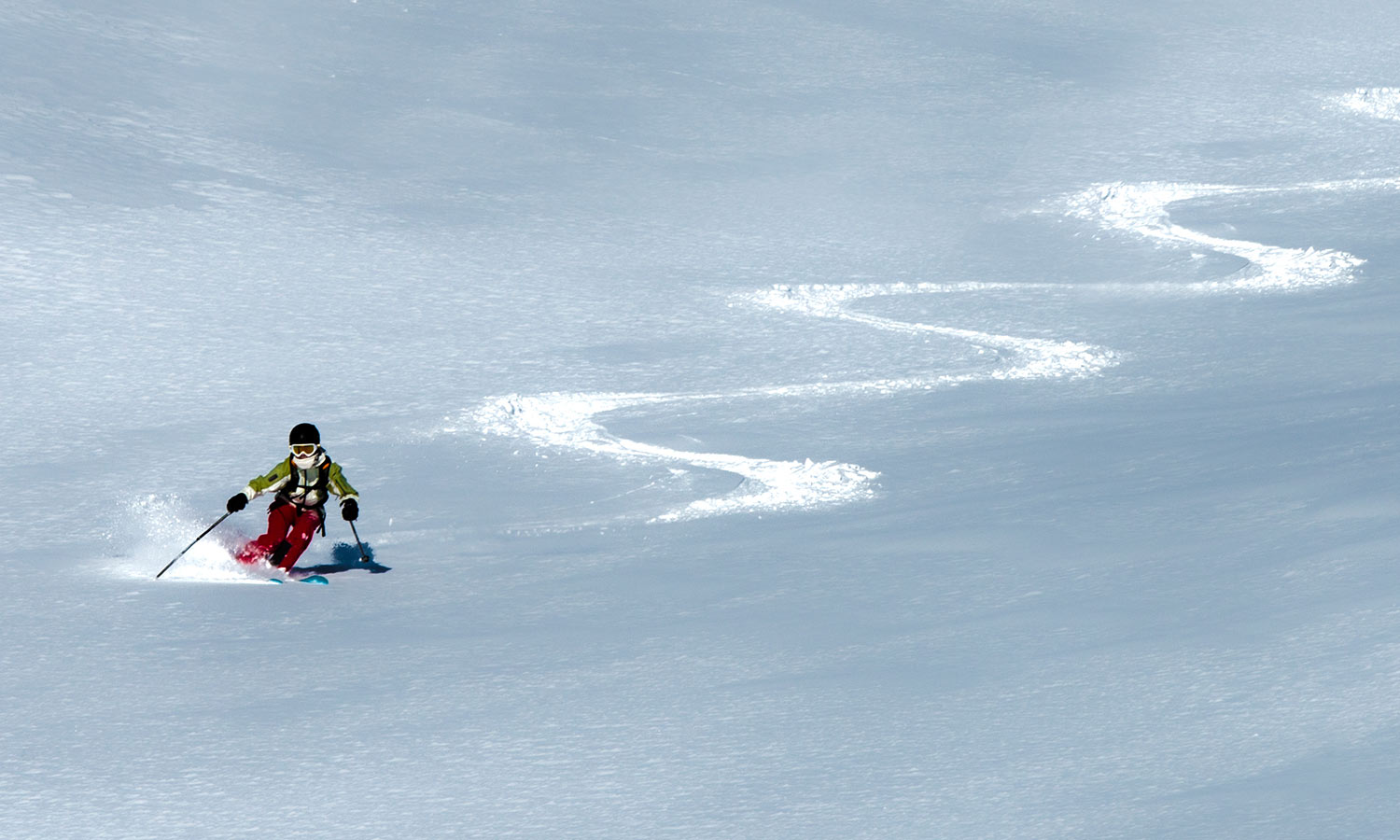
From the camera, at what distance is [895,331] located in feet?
48.6

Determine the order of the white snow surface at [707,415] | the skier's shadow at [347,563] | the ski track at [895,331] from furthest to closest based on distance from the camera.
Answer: the ski track at [895,331] < the skier's shadow at [347,563] < the white snow surface at [707,415]

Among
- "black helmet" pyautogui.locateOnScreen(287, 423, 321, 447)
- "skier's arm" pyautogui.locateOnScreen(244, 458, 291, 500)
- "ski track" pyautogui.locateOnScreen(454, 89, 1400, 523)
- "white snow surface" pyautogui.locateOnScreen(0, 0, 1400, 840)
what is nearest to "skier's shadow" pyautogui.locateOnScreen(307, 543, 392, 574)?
"white snow surface" pyautogui.locateOnScreen(0, 0, 1400, 840)

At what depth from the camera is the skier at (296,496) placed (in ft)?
31.7

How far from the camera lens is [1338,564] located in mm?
8836

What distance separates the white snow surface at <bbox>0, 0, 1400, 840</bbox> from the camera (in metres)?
6.96

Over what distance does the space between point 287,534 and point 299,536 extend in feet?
0.40

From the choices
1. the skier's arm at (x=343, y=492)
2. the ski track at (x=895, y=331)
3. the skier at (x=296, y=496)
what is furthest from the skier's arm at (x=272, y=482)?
the ski track at (x=895, y=331)

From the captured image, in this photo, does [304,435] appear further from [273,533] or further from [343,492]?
[273,533]

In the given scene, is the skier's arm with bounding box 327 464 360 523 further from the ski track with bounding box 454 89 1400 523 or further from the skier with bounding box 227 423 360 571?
the ski track with bounding box 454 89 1400 523

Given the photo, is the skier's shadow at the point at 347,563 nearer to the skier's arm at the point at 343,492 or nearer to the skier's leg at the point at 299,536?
the skier's leg at the point at 299,536

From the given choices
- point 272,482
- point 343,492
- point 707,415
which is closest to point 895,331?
point 707,415

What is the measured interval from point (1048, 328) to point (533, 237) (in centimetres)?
494

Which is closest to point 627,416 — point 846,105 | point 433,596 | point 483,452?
point 483,452

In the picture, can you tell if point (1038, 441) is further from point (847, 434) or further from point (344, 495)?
point (344, 495)
